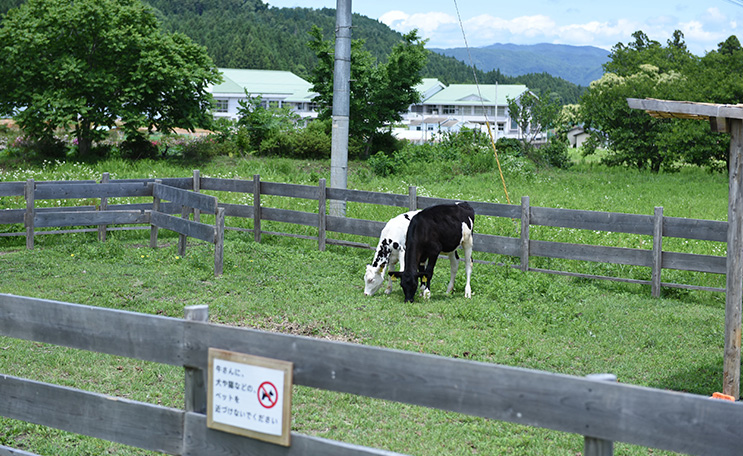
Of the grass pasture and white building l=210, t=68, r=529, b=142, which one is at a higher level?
white building l=210, t=68, r=529, b=142

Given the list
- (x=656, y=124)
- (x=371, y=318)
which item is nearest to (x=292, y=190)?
(x=371, y=318)

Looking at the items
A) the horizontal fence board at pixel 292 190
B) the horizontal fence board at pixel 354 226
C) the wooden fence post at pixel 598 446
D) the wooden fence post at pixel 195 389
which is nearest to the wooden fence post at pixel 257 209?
the horizontal fence board at pixel 292 190

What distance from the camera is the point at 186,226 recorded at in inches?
483

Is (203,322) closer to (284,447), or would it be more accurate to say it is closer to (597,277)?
(284,447)

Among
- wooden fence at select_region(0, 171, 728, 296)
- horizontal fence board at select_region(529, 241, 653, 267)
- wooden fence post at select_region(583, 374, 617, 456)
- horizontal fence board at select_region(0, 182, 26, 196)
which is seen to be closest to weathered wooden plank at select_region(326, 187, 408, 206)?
wooden fence at select_region(0, 171, 728, 296)

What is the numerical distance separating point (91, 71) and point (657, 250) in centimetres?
2513

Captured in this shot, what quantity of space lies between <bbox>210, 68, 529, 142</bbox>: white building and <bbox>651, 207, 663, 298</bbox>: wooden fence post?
47033 mm

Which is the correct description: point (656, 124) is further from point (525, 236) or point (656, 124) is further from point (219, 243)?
point (219, 243)

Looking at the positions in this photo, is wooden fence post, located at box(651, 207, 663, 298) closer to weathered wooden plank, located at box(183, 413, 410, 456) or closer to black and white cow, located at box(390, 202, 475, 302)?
black and white cow, located at box(390, 202, 475, 302)

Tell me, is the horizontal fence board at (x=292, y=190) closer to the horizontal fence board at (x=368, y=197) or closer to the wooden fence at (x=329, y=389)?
the horizontal fence board at (x=368, y=197)

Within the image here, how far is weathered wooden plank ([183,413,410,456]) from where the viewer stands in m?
3.19

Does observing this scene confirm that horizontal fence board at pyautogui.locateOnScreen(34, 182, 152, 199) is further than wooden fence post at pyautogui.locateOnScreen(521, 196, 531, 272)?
Yes

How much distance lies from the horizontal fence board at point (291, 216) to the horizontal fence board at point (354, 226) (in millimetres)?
390

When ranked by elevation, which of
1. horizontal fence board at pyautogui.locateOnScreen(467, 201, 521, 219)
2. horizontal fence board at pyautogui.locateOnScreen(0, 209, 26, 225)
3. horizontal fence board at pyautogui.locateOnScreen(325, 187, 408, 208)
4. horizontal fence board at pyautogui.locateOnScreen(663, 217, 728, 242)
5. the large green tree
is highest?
the large green tree
